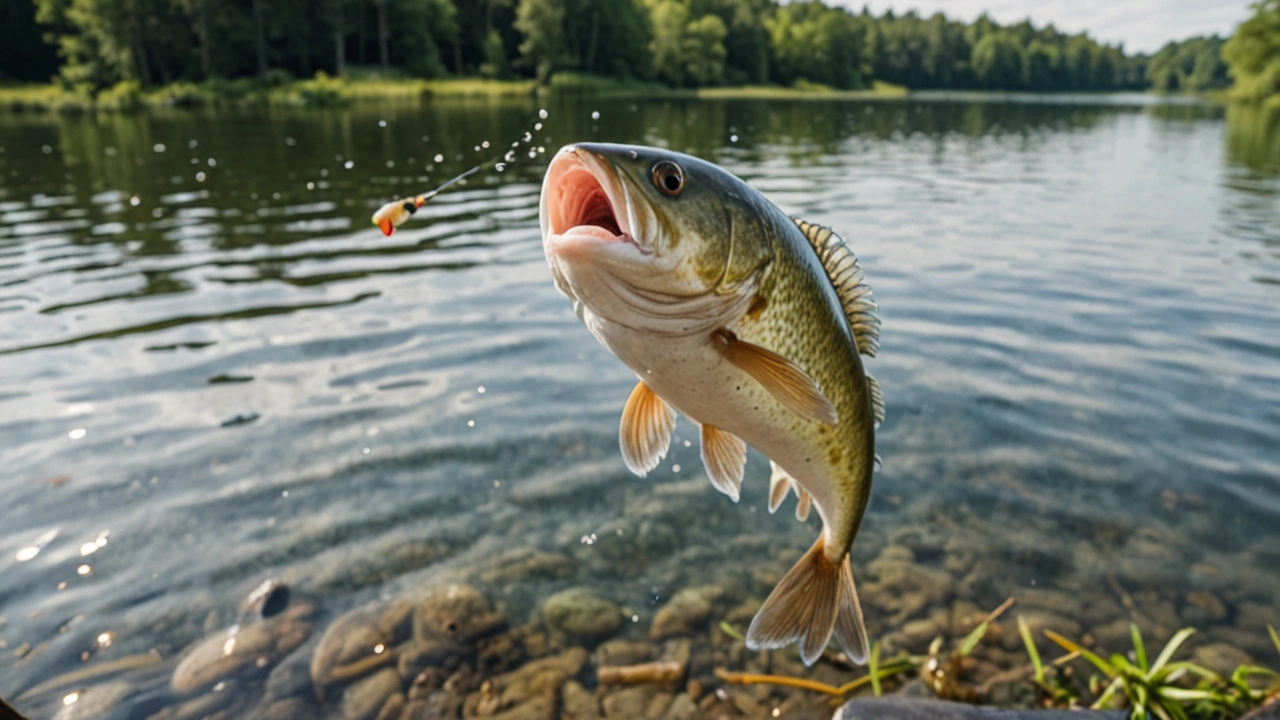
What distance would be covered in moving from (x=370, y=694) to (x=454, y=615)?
79 cm

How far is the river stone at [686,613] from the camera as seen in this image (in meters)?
5.53

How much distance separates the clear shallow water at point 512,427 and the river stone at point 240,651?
7.9 inches

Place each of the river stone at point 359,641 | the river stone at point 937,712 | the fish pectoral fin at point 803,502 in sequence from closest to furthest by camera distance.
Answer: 1. the fish pectoral fin at point 803,502
2. the river stone at point 937,712
3. the river stone at point 359,641

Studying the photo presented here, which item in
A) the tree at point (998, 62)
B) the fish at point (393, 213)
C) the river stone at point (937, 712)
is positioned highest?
the tree at point (998, 62)

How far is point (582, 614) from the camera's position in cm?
566

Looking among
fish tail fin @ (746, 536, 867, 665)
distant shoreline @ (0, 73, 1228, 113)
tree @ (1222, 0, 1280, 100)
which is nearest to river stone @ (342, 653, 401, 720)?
fish tail fin @ (746, 536, 867, 665)

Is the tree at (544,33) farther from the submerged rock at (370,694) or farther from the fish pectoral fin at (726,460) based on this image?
the fish pectoral fin at (726,460)

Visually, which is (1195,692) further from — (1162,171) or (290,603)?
(1162,171)

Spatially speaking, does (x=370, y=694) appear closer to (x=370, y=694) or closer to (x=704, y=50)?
(x=370, y=694)

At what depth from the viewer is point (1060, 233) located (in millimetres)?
17266

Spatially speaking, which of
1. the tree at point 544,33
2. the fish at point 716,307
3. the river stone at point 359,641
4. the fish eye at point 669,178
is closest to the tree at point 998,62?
the tree at point 544,33

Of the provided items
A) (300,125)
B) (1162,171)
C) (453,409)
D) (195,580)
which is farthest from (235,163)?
(1162,171)

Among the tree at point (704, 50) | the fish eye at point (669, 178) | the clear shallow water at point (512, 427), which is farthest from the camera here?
the tree at point (704, 50)

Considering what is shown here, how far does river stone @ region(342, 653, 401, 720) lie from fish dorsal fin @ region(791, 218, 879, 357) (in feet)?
12.9
